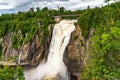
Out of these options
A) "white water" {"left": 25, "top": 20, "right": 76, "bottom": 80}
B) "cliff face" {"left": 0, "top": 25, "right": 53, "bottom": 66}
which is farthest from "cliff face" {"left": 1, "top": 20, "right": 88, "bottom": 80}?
"white water" {"left": 25, "top": 20, "right": 76, "bottom": 80}

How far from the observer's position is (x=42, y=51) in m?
55.2

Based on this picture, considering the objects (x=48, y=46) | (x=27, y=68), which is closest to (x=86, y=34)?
(x=48, y=46)

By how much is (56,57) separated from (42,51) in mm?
4043

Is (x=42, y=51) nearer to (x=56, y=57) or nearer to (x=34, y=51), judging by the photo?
(x=34, y=51)

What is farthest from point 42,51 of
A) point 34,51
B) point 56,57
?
point 56,57

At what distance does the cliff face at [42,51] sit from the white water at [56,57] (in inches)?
43.1

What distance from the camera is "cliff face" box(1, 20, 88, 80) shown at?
47188 mm

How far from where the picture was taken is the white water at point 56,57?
50.3m

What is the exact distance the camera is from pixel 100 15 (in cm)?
4600

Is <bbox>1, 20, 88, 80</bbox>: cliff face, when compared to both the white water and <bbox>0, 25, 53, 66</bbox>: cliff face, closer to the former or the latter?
<bbox>0, 25, 53, 66</bbox>: cliff face

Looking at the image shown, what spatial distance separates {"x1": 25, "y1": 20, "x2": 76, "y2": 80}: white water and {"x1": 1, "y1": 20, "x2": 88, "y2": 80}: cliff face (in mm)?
1094

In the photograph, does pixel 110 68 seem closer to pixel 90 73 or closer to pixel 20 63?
pixel 90 73

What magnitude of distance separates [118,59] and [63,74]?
83.8 ft

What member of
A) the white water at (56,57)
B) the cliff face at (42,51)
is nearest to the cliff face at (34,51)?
the cliff face at (42,51)
